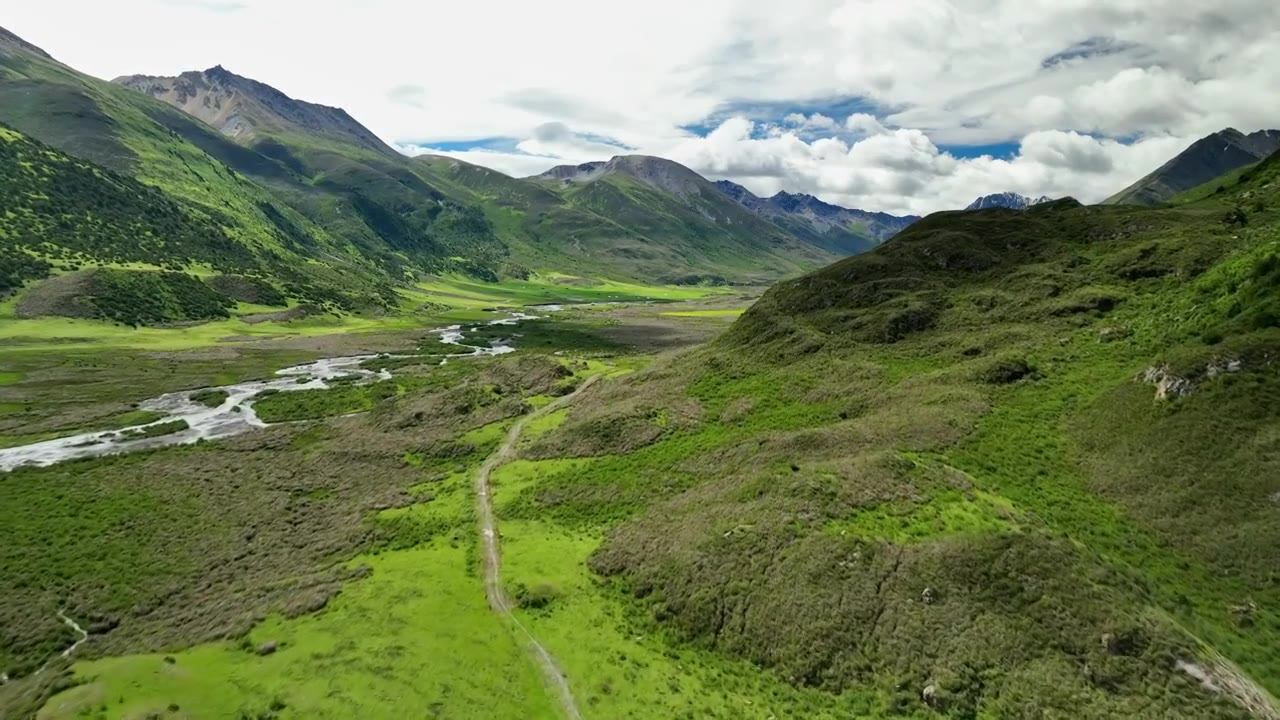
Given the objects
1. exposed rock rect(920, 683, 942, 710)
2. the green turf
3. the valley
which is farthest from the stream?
exposed rock rect(920, 683, 942, 710)

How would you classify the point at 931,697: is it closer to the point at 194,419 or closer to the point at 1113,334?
the point at 1113,334

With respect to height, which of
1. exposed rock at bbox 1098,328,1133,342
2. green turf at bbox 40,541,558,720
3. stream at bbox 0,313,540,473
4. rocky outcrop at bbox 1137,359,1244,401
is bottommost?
green turf at bbox 40,541,558,720

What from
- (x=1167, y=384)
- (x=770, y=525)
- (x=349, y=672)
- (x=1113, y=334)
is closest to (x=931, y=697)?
(x=770, y=525)

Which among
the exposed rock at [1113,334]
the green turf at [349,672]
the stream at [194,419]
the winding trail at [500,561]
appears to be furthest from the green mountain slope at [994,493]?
the stream at [194,419]

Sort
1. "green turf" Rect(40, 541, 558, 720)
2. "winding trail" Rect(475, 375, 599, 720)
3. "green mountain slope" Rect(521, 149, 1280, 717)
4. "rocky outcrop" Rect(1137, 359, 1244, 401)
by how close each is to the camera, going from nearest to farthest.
→ "green mountain slope" Rect(521, 149, 1280, 717) → "green turf" Rect(40, 541, 558, 720) → "winding trail" Rect(475, 375, 599, 720) → "rocky outcrop" Rect(1137, 359, 1244, 401)

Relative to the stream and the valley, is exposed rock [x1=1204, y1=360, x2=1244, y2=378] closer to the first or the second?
the valley

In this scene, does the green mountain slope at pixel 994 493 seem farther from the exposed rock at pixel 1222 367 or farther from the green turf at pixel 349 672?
the green turf at pixel 349 672

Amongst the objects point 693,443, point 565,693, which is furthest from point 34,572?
Result: point 693,443
